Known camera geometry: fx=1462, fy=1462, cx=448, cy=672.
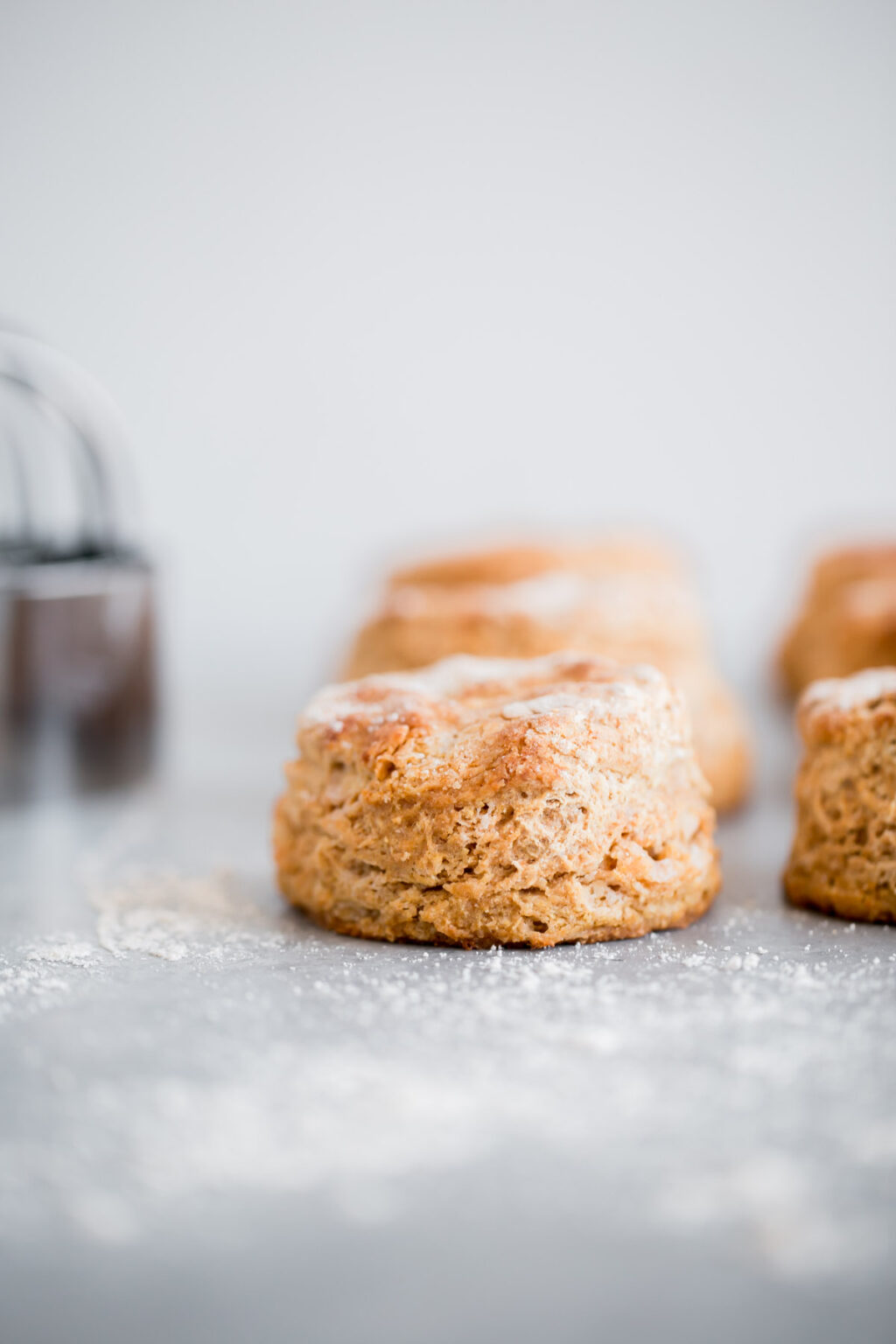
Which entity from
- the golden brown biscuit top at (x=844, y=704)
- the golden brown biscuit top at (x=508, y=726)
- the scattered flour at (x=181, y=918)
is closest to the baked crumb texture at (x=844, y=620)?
the golden brown biscuit top at (x=844, y=704)

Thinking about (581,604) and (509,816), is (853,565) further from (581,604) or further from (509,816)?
(509,816)

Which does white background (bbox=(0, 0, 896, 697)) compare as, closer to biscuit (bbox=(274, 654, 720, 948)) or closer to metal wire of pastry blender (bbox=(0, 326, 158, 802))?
metal wire of pastry blender (bbox=(0, 326, 158, 802))

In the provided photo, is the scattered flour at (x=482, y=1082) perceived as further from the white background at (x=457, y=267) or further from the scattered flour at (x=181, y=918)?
the white background at (x=457, y=267)

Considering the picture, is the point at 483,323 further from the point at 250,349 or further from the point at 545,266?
the point at 250,349

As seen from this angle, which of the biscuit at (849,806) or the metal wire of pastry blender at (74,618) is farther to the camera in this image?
the metal wire of pastry blender at (74,618)

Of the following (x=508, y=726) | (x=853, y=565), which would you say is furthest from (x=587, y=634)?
(x=853, y=565)

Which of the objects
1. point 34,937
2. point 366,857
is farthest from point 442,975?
point 34,937
